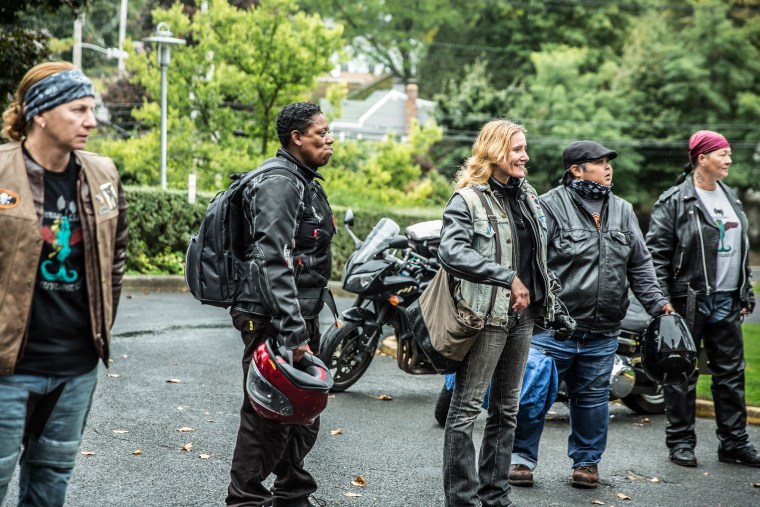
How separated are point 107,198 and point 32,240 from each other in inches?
13.5

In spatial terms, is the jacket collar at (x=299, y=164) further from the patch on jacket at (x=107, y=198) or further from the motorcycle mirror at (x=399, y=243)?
the motorcycle mirror at (x=399, y=243)

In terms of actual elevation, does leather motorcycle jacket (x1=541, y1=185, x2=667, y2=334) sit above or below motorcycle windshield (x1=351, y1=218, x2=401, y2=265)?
above

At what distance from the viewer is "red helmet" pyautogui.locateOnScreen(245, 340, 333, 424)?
162 inches

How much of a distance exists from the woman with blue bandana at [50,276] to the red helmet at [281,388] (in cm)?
87

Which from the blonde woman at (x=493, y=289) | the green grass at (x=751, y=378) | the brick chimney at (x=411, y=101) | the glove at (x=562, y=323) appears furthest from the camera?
→ the brick chimney at (x=411, y=101)

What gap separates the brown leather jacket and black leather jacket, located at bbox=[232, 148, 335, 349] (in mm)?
778

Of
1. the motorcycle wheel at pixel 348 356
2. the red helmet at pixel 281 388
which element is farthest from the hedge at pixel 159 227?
the red helmet at pixel 281 388

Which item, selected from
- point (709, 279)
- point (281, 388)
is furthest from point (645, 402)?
point (281, 388)

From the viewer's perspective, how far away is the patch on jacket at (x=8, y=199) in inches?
125

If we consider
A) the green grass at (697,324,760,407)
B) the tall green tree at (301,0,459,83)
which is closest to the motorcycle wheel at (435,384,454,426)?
the green grass at (697,324,760,407)

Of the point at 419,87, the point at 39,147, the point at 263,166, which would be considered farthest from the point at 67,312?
the point at 419,87

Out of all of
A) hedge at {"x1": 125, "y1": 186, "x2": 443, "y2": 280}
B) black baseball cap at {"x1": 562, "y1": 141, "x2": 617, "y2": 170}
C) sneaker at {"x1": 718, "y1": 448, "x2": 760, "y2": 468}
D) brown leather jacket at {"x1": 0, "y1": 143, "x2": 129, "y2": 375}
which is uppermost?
black baseball cap at {"x1": 562, "y1": 141, "x2": 617, "y2": 170}

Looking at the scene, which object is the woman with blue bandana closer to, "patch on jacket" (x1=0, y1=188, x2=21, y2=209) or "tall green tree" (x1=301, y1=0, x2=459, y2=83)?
"patch on jacket" (x1=0, y1=188, x2=21, y2=209)

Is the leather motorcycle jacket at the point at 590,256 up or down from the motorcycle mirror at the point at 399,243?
up
